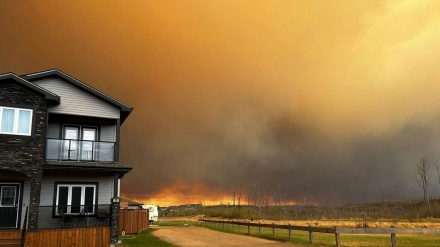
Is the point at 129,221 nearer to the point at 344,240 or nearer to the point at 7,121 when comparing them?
the point at 7,121

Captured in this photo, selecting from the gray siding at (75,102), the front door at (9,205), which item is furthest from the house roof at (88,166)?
the gray siding at (75,102)

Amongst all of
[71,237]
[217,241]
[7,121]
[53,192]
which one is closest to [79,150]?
[53,192]

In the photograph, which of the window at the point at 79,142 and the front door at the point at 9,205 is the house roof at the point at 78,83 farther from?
the front door at the point at 9,205


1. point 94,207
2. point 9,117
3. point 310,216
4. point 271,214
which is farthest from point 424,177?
point 9,117

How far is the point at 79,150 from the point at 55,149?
141cm

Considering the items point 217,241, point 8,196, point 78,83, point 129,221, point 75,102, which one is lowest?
point 217,241

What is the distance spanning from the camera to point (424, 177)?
75938mm

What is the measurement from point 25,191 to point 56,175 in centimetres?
202

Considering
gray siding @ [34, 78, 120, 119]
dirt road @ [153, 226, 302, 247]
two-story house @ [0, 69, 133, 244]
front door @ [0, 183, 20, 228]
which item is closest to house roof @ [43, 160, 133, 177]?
two-story house @ [0, 69, 133, 244]

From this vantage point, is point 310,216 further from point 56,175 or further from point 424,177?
point 56,175

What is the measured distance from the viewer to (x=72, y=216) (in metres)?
22.5

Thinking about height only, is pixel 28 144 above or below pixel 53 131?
below

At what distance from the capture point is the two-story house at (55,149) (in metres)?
21.2

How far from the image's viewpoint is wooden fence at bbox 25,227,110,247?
1995 centimetres
